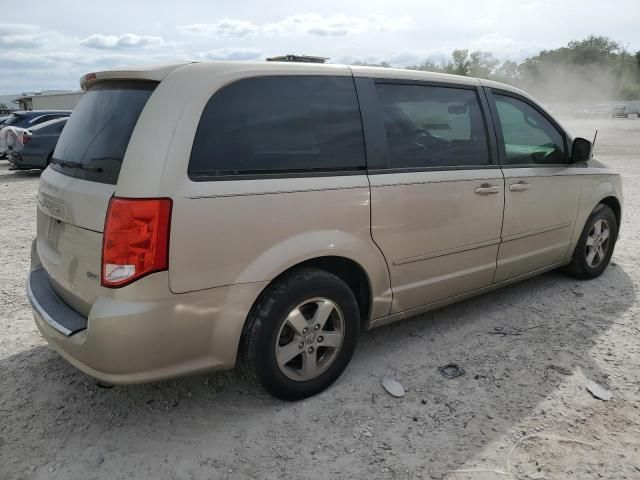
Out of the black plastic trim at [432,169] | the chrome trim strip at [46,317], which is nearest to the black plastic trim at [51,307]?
the chrome trim strip at [46,317]

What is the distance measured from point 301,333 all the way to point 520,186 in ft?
6.73

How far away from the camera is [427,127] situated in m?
3.30

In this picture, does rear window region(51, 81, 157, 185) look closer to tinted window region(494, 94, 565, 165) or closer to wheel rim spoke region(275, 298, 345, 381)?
wheel rim spoke region(275, 298, 345, 381)

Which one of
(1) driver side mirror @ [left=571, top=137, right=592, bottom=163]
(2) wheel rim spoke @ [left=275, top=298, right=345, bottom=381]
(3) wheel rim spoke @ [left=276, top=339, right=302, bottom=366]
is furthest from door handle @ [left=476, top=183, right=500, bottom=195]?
(3) wheel rim spoke @ [left=276, top=339, right=302, bottom=366]

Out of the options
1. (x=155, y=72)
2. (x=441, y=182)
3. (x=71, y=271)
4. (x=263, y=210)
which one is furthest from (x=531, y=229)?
(x=71, y=271)

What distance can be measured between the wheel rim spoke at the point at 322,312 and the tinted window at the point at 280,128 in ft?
2.35

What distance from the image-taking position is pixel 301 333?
2764 millimetres

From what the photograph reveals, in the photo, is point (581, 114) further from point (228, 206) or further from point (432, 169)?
point (228, 206)

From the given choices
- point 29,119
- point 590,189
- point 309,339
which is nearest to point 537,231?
point 590,189

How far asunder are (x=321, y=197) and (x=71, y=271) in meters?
1.28

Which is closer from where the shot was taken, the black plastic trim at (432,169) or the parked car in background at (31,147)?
the black plastic trim at (432,169)

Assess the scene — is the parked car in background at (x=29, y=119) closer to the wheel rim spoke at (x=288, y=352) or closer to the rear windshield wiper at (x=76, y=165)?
the rear windshield wiper at (x=76, y=165)

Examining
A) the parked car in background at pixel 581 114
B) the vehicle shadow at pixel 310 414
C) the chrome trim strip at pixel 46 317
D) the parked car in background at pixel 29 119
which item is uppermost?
the parked car in background at pixel 581 114

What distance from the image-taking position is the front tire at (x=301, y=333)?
8.55ft
